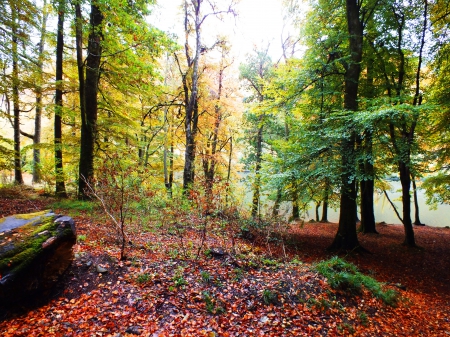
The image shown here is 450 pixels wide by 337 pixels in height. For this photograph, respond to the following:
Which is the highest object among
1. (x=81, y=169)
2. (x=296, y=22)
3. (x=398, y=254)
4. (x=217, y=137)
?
(x=296, y=22)

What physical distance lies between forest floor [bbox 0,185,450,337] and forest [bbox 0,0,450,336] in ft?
0.09

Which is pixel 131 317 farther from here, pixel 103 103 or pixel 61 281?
pixel 103 103

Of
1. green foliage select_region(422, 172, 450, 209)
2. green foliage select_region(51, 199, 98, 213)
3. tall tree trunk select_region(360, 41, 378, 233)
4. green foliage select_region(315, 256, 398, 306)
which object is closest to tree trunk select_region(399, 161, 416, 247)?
tall tree trunk select_region(360, 41, 378, 233)

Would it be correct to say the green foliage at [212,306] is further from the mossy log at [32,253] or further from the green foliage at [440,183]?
the green foliage at [440,183]

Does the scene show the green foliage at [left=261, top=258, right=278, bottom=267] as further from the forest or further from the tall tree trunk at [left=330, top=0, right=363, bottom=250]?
the tall tree trunk at [left=330, top=0, right=363, bottom=250]

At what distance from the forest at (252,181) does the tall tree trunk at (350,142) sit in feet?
0.16

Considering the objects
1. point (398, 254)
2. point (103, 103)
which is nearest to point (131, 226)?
point (103, 103)

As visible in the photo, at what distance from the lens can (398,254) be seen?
8.04 metres

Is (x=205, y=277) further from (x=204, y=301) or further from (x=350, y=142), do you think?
(x=350, y=142)

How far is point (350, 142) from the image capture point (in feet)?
22.9

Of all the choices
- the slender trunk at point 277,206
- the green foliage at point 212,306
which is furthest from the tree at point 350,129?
the green foliage at point 212,306

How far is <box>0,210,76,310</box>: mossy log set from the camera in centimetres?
291

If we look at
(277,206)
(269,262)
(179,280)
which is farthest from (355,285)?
(179,280)

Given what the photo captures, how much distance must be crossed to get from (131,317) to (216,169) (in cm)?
1338
